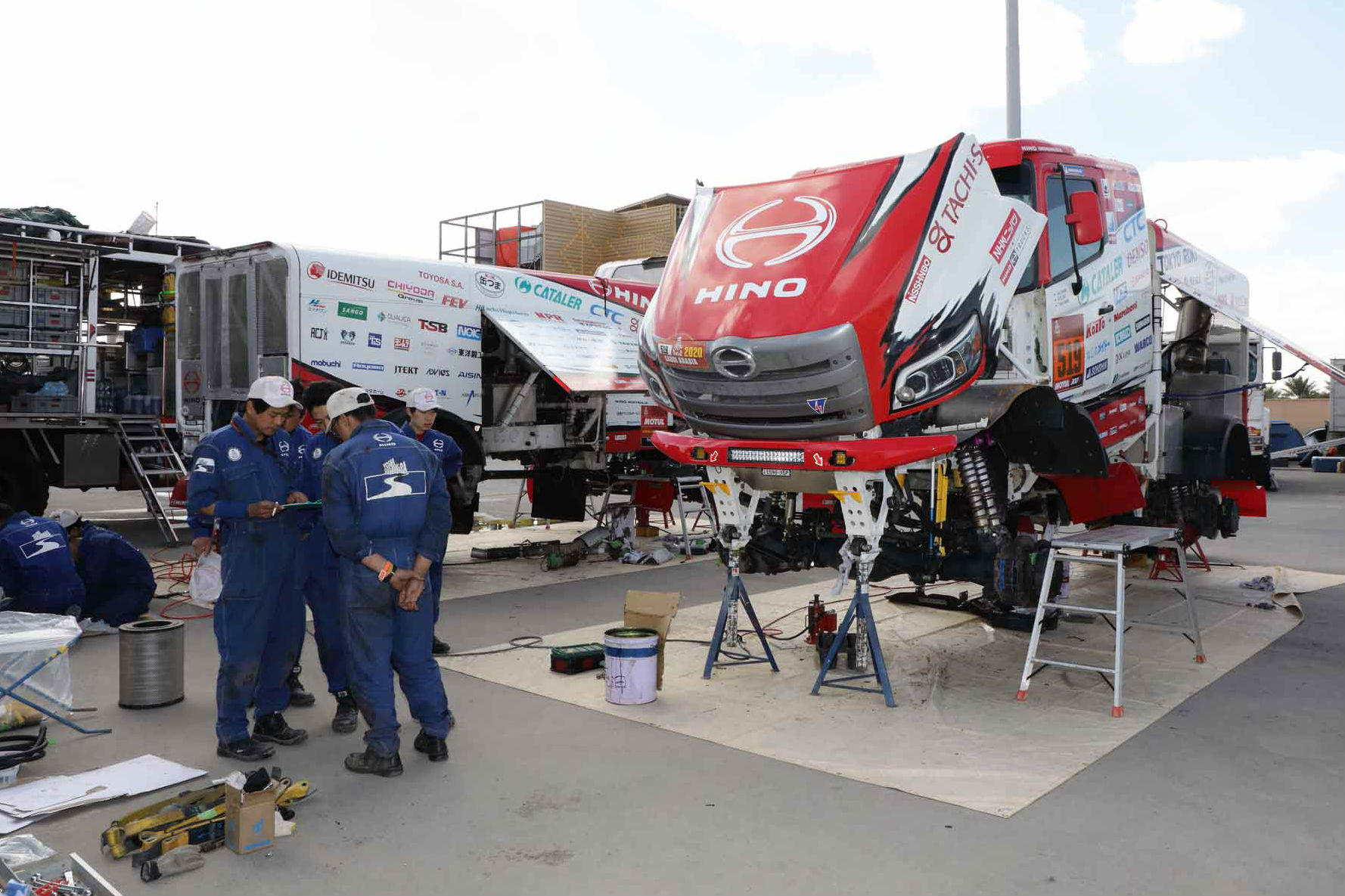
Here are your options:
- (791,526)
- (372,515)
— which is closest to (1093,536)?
(791,526)

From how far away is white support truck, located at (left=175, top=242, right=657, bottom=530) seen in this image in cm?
905

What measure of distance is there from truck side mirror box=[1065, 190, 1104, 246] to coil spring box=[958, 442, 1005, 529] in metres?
1.49

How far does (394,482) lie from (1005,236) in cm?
347

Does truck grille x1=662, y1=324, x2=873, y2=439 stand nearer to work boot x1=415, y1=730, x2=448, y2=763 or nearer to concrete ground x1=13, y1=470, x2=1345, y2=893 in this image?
concrete ground x1=13, y1=470, x2=1345, y2=893

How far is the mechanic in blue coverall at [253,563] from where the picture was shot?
4.71 meters

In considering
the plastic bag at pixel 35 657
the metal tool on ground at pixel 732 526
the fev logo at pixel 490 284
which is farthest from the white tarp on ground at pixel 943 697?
the fev logo at pixel 490 284

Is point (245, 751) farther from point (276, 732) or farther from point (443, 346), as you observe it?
point (443, 346)

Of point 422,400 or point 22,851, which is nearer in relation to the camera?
point 22,851

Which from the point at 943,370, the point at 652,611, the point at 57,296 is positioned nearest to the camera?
the point at 943,370

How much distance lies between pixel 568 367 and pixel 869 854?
6.88 meters

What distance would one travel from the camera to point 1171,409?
7.94 meters

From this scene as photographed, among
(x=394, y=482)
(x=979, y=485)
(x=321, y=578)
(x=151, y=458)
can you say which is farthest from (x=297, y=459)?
(x=151, y=458)

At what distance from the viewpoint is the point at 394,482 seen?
4504 millimetres

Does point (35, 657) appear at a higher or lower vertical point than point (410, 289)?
lower
